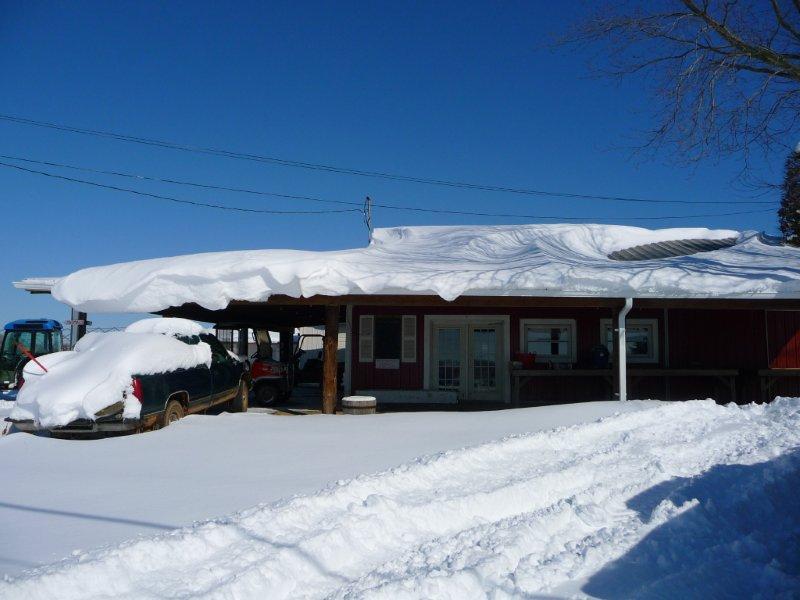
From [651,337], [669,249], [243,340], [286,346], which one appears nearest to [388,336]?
[286,346]

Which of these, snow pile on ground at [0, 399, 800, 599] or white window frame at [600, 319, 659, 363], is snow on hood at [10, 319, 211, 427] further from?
white window frame at [600, 319, 659, 363]

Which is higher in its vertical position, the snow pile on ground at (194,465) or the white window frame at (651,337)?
the white window frame at (651,337)

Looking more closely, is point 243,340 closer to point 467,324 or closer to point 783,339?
point 467,324

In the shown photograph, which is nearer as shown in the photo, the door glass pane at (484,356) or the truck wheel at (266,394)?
the truck wheel at (266,394)

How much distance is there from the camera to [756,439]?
7703 millimetres

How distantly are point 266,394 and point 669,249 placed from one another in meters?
11.0

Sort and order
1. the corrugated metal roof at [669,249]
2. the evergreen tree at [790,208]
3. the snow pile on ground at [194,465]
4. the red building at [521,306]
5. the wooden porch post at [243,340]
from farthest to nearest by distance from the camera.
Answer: the evergreen tree at [790,208] < the wooden porch post at [243,340] < the corrugated metal roof at [669,249] < the red building at [521,306] < the snow pile on ground at [194,465]

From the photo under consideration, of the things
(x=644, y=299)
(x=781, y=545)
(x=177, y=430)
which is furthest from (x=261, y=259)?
(x=781, y=545)

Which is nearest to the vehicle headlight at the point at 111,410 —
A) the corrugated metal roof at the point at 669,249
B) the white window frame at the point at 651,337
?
the white window frame at the point at 651,337

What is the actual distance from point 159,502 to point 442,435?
402 centimetres

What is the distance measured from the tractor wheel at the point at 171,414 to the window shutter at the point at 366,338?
572 centimetres

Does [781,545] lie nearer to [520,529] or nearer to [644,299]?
[520,529]

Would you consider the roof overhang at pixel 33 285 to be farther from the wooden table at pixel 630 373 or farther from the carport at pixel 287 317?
the wooden table at pixel 630 373

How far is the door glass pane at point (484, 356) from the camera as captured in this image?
14930 millimetres
